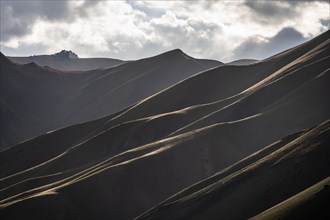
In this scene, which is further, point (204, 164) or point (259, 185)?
point (204, 164)

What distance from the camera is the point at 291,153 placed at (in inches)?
3649

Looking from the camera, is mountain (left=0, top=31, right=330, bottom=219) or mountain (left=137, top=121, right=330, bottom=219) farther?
mountain (left=0, top=31, right=330, bottom=219)

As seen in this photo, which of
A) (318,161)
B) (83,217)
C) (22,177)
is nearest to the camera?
(318,161)

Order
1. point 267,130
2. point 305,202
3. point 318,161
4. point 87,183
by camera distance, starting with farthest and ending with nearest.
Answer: point 267,130
point 87,183
point 318,161
point 305,202

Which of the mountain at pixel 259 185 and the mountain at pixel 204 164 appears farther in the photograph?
the mountain at pixel 204 164

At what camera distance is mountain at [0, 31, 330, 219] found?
88625 mm

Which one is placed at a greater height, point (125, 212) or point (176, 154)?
point (176, 154)

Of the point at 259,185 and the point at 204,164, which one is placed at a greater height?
the point at 204,164

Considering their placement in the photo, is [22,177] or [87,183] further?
[22,177]

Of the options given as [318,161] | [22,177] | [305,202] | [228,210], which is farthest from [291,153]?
[22,177]

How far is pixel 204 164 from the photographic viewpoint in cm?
13375

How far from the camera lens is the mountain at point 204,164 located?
8862 centimetres

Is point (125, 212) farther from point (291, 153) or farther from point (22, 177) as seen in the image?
point (22, 177)

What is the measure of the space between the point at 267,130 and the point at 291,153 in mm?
52959
